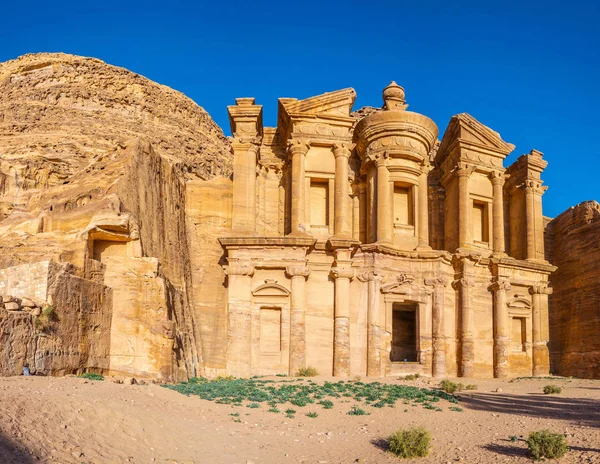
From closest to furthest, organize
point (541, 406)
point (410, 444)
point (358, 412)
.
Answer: point (410, 444) < point (358, 412) < point (541, 406)

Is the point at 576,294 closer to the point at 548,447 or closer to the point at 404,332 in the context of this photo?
the point at 404,332

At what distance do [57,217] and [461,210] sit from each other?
55.5ft

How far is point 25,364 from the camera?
1146cm

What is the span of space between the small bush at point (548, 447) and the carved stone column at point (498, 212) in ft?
57.5

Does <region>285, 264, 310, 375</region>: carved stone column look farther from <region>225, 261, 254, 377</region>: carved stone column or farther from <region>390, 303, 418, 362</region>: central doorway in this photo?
<region>390, 303, 418, 362</region>: central doorway

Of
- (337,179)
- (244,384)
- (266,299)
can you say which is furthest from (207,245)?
(244,384)

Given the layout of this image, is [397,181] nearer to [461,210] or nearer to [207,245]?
[461,210]

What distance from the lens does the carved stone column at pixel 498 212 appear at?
26297 mm

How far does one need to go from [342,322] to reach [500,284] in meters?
7.60

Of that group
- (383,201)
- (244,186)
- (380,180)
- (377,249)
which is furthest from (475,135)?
(244,186)

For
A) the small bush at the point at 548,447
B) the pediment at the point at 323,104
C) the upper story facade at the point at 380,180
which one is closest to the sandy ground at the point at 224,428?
the small bush at the point at 548,447

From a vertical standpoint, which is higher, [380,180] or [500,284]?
[380,180]

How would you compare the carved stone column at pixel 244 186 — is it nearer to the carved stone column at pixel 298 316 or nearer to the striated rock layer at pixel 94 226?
the striated rock layer at pixel 94 226

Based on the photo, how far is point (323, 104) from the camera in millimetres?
24750
